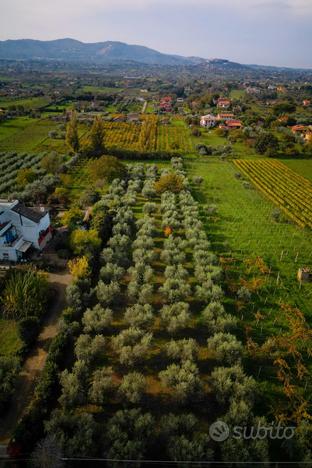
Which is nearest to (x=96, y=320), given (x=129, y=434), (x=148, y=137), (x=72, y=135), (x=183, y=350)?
(x=183, y=350)

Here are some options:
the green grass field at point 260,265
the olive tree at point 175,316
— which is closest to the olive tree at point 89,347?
the olive tree at point 175,316

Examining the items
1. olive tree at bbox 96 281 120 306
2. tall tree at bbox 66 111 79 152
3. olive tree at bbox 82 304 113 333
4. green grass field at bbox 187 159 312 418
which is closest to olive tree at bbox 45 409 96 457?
olive tree at bbox 82 304 113 333

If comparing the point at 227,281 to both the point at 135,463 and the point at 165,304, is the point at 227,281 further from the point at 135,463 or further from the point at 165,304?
the point at 135,463

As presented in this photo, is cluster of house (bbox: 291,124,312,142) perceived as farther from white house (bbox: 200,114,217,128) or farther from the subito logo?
the subito logo

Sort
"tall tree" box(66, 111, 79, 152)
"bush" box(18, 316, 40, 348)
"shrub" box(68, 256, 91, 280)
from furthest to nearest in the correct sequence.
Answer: "tall tree" box(66, 111, 79, 152) → "shrub" box(68, 256, 91, 280) → "bush" box(18, 316, 40, 348)

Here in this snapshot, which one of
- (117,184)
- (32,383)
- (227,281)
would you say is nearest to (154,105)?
(117,184)
